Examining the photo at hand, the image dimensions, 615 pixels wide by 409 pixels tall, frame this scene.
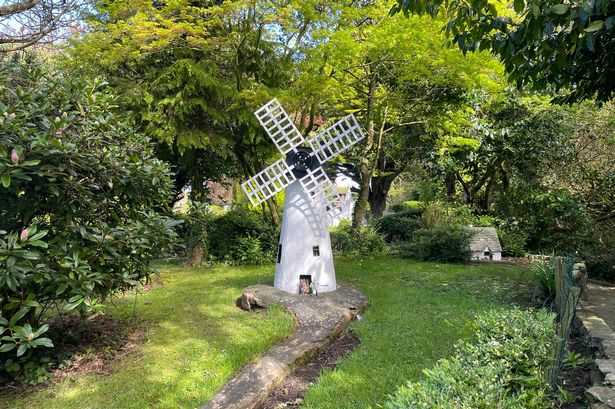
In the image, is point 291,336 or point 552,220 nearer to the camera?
point 291,336

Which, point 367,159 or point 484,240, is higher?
point 367,159

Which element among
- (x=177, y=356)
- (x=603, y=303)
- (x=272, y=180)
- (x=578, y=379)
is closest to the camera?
(x=578, y=379)

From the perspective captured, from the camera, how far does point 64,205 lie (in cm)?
466

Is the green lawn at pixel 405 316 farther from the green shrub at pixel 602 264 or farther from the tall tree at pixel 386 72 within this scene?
the tall tree at pixel 386 72

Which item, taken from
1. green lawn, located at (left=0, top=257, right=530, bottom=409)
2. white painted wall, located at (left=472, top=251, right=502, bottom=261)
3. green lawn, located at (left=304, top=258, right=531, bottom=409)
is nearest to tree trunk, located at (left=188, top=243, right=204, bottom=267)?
green lawn, located at (left=0, top=257, right=530, bottom=409)

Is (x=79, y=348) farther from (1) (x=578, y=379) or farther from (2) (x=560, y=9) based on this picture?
(2) (x=560, y=9)

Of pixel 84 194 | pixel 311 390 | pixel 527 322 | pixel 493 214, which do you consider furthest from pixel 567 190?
pixel 84 194

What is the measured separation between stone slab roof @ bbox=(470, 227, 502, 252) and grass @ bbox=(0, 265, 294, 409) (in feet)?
24.8

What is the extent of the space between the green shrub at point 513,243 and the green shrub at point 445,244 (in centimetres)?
225

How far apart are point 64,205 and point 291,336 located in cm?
344

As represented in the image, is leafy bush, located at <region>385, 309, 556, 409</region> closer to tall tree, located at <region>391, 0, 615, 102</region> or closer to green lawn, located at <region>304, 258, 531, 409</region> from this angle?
green lawn, located at <region>304, 258, 531, 409</region>

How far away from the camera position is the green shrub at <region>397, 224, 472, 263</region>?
1180cm

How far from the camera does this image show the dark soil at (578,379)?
3539mm

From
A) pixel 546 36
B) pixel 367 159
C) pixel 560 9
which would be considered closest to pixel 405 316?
pixel 546 36
